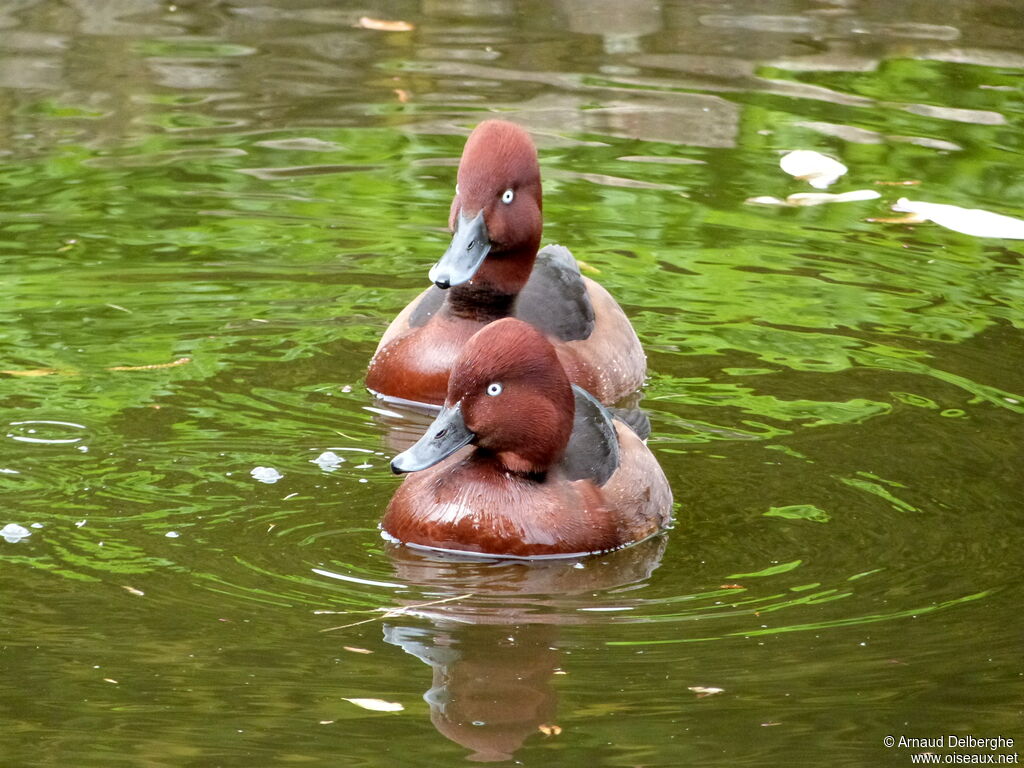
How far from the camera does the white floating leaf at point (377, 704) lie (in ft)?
18.8

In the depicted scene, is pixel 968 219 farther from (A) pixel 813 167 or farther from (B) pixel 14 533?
(B) pixel 14 533

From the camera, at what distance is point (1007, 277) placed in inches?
416

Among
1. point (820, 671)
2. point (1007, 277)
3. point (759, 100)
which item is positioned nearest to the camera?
point (820, 671)

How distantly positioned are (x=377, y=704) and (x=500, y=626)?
76 cm

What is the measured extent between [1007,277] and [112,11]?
27.8 ft

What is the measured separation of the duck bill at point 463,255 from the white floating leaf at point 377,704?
3.11 metres

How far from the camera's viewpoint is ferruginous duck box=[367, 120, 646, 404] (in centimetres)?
887

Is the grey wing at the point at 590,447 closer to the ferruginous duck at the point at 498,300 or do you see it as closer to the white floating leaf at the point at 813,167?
the ferruginous duck at the point at 498,300

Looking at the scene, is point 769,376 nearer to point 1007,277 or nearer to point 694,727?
point 1007,277

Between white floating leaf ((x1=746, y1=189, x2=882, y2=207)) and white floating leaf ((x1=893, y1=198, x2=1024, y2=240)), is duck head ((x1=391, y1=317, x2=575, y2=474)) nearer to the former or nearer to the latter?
white floating leaf ((x1=746, y1=189, x2=882, y2=207))

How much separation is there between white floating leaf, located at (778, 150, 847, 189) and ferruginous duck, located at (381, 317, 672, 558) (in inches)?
223

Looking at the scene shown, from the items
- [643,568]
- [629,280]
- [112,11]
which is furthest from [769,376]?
[112,11]

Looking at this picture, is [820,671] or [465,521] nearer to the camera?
[820,671]
